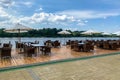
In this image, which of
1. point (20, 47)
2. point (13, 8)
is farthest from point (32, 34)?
point (20, 47)

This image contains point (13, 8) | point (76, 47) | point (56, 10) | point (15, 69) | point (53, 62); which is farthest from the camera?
point (56, 10)

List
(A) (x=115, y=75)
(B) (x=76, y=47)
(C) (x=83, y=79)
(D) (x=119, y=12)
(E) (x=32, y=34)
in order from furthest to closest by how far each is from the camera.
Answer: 1. (E) (x=32, y=34)
2. (D) (x=119, y=12)
3. (B) (x=76, y=47)
4. (A) (x=115, y=75)
5. (C) (x=83, y=79)

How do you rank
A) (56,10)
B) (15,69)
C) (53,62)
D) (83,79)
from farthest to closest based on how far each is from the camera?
(56,10)
(53,62)
(15,69)
(83,79)

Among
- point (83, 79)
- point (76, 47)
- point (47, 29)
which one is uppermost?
point (47, 29)

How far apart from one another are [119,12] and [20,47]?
15.8 metres

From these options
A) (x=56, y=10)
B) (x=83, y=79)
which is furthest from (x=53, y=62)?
(x=56, y=10)

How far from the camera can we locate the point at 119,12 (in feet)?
72.7

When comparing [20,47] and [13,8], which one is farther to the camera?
[13,8]

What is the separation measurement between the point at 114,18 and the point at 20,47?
2024 cm

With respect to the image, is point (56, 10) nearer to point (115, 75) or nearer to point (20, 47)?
point (20, 47)

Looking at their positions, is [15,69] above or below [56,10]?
below

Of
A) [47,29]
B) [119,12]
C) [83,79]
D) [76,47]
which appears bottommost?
[83,79]

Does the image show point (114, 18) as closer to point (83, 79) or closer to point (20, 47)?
point (20, 47)

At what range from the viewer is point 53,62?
8367mm
